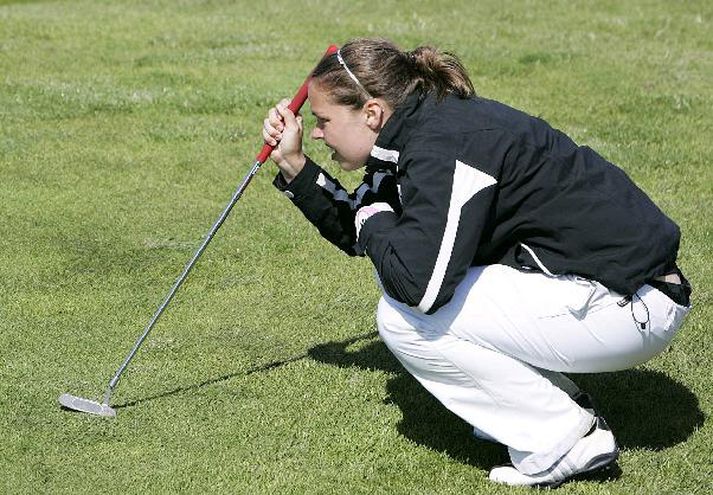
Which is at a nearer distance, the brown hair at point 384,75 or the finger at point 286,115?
the brown hair at point 384,75

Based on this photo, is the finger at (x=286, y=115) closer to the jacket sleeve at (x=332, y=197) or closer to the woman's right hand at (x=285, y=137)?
the woman's right hand at (x=285, y=137)

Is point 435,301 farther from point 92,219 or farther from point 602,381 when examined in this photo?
point 92,219

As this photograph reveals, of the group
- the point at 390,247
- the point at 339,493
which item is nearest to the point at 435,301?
Answer: the point at 390,247

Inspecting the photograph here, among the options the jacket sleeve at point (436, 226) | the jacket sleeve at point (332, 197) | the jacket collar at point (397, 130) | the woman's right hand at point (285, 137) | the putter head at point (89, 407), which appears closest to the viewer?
the jacket sleeve at point (436, 226)

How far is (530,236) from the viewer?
4.27 m

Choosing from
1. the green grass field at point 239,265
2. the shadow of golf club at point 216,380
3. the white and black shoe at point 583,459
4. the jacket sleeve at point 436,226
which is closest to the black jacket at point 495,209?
the jacket sleeve at point 436,226

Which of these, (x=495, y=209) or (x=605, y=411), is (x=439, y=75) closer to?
(x=495, y=209)

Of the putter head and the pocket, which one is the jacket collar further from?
the putter head

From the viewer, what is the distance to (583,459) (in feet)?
14.1

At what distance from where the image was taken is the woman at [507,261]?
13.5 ft

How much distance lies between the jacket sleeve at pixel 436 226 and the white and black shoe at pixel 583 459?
738 mm

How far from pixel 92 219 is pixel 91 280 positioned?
989mm

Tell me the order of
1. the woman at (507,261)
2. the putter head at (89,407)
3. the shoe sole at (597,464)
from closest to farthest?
the woman at (507,261) < the shoe sole at (597,464) < the putter head at (89,407)

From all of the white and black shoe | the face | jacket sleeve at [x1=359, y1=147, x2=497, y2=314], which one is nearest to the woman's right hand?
the face
